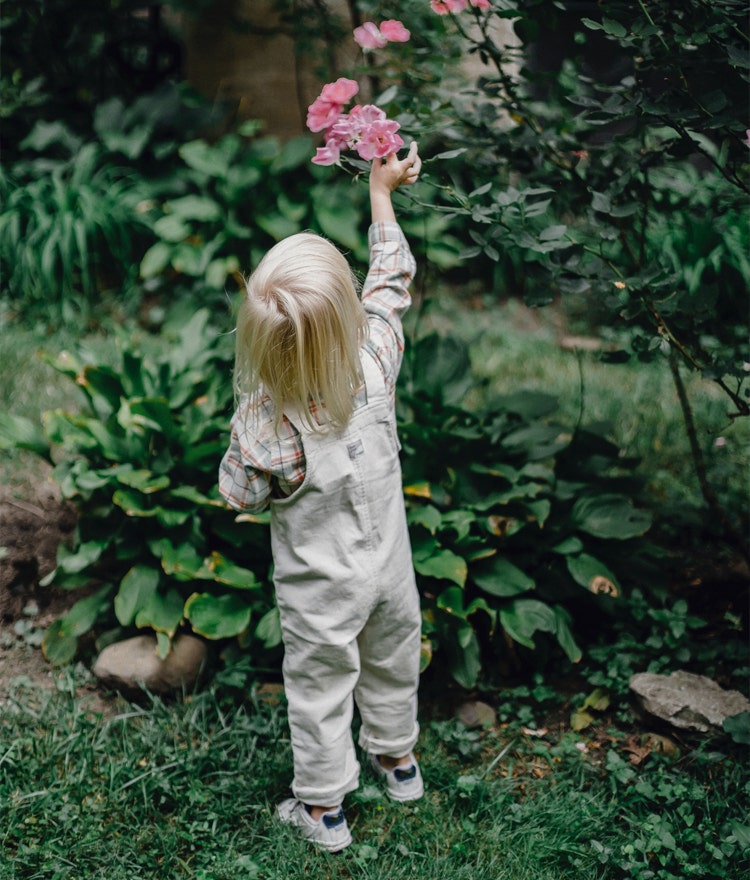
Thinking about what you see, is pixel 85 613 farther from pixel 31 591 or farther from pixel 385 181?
pixel 385 181

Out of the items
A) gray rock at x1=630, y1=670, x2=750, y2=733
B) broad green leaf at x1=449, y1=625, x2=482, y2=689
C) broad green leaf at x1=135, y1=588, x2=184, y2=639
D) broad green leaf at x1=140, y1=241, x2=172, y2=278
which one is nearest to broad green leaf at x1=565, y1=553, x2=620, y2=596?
gray rock at x1=630, y1=670, x2=750, y2=733

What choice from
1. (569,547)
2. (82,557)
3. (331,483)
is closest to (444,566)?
(569,547)

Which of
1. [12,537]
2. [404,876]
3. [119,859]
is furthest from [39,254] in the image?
[404,876]

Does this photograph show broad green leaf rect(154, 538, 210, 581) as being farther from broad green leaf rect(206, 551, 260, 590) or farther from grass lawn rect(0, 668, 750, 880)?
grass lawn rect(0, 668, 750, 880)

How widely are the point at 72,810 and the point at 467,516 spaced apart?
54.8 inches

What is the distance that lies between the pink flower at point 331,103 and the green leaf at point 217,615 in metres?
1.44

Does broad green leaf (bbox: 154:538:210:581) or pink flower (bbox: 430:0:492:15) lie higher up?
pink flower (bbox: 430:0:492:15)

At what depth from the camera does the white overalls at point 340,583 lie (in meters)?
1.97

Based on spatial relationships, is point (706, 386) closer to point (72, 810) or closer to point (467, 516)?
point (467, 516)

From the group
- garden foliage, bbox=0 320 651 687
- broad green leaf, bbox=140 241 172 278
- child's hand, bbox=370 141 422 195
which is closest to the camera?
child's hand, bbox=370 141 422 195

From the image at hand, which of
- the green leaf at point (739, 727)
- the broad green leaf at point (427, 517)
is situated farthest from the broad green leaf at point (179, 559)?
the green leaf at point (739, 727)

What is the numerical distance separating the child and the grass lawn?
127 millimetres

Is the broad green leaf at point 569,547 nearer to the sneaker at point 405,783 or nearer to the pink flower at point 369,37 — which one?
the sneaker at point 405,783

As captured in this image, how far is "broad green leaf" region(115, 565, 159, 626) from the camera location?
8.55 ft
